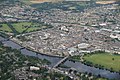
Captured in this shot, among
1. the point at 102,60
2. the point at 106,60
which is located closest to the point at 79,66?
the point at 102,60

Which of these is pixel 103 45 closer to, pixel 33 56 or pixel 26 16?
pixel 33 56

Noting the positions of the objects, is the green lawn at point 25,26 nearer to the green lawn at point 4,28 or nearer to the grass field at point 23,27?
the grass field at point 23,27

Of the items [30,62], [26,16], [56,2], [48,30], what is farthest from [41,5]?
[30,62]

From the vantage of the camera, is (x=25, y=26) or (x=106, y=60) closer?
(x=106, y=60)

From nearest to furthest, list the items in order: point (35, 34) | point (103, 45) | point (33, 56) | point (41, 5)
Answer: point (33, 56), point (103, 45), point (35, 34), point (41, 5)

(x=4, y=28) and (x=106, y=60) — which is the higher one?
(x=4, y=28)

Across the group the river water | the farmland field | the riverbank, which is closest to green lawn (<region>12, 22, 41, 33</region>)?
the farmland field

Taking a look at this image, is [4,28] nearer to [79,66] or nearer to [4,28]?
[4,28]

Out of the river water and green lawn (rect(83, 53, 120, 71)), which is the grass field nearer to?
the river water
